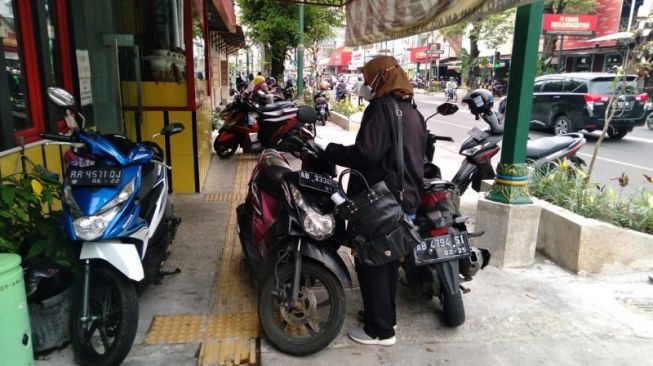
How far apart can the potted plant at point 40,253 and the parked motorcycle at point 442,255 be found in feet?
7.05

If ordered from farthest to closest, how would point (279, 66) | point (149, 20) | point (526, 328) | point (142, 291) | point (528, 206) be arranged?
point (279, 66)
point (149, 20)
point (528, 206)
point (142, 291)
point (526, 328)

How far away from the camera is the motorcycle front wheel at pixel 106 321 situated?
2773mm

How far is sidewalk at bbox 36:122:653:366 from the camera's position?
3.07 m

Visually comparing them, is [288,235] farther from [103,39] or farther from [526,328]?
[103,39]

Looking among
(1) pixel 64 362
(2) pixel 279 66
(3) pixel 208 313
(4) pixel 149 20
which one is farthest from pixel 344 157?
(2) pixel 279 66

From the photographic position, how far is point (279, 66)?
20.5 meters

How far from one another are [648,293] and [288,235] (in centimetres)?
310

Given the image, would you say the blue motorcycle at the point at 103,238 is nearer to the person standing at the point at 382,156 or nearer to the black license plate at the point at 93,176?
the black license plate at the point at 93,176

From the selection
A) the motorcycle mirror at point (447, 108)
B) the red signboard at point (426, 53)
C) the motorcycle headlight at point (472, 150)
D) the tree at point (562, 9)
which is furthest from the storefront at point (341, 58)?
the motorcycle mirror at point (447, 108)

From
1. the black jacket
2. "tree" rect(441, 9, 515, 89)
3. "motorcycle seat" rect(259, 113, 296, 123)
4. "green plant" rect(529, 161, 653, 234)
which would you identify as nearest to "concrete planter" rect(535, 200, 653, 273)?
"green plant" rect(529, 161, 653, 234)

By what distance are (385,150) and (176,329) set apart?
1.79m

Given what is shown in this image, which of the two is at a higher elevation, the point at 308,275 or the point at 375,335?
the point at 308,275

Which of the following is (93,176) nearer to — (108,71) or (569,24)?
(108,71)

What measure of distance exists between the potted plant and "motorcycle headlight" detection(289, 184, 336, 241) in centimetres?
135
